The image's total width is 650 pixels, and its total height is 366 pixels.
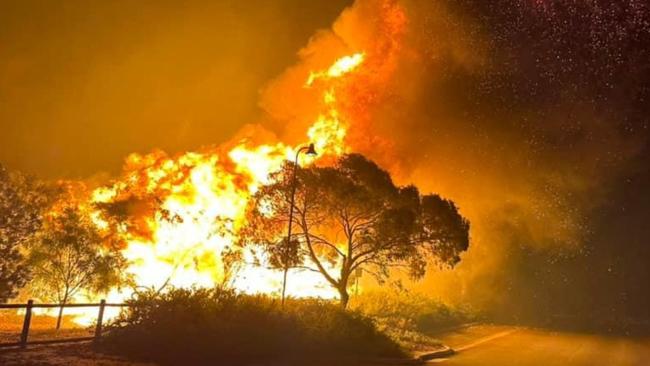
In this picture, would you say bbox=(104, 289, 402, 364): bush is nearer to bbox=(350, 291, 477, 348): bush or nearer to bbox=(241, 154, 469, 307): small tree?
bbox=(241, 154, 469, 307): small tree

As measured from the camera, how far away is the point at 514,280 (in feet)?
189

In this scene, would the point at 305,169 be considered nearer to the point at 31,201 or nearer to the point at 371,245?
the point at 371,245

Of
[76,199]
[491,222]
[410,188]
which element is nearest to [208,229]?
[76,199]

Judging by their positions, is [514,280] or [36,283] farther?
[514,280]

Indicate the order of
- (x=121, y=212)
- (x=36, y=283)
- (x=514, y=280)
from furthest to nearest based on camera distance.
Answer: (x=514, y=280)
(x=121, y=212)
(x=36, y=283)

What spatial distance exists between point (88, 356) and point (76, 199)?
1556cm

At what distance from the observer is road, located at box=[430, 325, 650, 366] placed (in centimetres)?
1912

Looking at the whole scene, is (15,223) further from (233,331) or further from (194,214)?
(233,331)

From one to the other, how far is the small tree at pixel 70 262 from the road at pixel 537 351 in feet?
50.0

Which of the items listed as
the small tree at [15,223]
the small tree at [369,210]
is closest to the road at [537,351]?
the small tree at [369,210]

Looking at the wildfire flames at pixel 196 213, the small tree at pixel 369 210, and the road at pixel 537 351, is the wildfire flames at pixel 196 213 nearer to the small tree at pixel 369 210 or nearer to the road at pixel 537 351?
the small tree at pixel 369 210

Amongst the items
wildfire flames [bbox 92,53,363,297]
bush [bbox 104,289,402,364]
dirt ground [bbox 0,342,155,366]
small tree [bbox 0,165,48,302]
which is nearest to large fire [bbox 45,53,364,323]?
wildfire flames [bbox 92,53,363,297]

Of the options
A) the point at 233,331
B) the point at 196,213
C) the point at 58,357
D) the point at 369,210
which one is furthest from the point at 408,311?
the point at 58,357

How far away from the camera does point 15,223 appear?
23.1 meters
